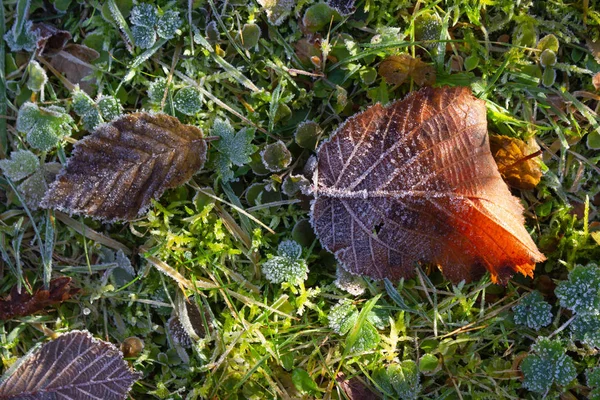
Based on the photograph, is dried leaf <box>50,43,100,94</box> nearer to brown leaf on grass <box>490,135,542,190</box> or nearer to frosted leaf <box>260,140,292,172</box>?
frosted leaf <box>260,140,292,172</box>

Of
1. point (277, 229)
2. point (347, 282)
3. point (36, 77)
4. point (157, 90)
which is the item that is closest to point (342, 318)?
point (347, 282)

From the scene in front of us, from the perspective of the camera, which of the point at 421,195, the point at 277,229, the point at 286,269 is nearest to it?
the point at 421,195

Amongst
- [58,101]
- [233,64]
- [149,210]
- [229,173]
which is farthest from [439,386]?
[58,101]

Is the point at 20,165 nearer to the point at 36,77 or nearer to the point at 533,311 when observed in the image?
the point at 36,77

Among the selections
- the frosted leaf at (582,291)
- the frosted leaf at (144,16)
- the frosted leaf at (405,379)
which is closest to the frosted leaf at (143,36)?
the frosted leaf at (144,16)

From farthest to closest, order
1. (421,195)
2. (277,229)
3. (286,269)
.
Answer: (277,229)
(286,269)
(421,195)
